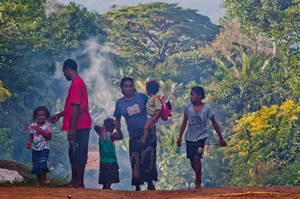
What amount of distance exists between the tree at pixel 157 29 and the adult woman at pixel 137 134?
33.1 metres

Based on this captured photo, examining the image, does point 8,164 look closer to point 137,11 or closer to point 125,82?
point 125,82

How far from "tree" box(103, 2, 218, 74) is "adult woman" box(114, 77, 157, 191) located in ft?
108

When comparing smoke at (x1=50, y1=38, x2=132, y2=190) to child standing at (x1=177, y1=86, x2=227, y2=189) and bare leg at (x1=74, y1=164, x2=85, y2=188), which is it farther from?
bare leg at (x1=74, y1=164, x2=85, y2=188)

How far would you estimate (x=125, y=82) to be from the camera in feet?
24.4

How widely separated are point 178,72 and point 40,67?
15.1m

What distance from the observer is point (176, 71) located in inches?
1521

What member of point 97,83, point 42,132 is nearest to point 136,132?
point 42,132

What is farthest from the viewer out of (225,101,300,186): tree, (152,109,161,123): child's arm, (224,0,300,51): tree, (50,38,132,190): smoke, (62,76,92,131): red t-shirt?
(50,38,132,190): smoke

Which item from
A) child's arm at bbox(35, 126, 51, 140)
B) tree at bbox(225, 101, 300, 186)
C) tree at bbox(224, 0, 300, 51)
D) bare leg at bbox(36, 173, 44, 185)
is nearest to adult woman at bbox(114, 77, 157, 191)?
child's arm at bbox(35, 126, 51, 140)

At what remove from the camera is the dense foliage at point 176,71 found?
49.3 ft

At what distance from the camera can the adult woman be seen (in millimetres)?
7379

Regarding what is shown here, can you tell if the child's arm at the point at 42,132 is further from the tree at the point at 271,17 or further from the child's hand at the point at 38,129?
the tree at the point at 271,17

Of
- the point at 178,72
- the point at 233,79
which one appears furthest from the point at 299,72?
the point at 178,72

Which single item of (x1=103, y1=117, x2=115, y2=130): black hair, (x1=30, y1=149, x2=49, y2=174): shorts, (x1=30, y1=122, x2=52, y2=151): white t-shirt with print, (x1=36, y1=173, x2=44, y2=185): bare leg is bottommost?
(x1=36, y1=173, x2=44, y2=185): bare leg
